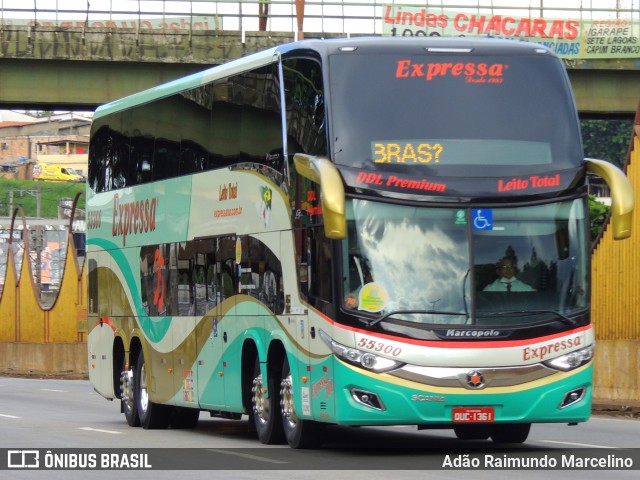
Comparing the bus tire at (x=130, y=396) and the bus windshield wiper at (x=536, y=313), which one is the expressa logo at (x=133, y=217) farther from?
the bus windshield wiper at (x=536, y=313)

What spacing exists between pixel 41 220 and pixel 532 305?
106020 millimetres

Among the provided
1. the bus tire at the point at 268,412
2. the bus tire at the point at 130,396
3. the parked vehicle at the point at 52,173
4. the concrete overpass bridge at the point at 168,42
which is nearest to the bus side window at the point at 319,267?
the bus tire at the point at 268,412

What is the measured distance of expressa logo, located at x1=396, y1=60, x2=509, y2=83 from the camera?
16.2 m

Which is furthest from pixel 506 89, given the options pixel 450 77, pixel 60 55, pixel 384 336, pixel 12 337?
pixel 12 337

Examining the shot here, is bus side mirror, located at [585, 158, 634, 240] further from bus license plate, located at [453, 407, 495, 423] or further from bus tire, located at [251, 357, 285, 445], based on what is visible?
bus tire, located at [251, 357, 285, 445]

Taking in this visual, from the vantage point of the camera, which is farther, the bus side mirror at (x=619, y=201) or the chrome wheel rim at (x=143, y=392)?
the chrome wheel rim at (x=143, y=392)

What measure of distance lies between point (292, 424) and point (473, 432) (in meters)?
2.07

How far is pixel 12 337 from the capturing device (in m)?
60.8

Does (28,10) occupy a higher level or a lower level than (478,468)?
higher

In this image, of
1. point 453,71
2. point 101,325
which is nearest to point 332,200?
point 453,71

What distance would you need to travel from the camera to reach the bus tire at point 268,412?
17.5m

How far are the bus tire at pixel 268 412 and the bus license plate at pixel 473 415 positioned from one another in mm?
2824

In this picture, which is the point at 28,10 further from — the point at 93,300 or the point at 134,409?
the point at 134,409

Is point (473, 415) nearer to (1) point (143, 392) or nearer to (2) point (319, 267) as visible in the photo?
(2) point (319, 267)
